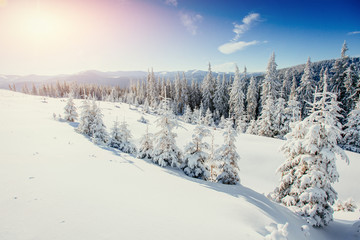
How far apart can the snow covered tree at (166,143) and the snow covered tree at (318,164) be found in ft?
25.2

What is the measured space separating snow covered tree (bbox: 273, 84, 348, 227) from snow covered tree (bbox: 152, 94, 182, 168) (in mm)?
7684

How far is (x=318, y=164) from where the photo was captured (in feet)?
30.4

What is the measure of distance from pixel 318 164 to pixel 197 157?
22.8ft

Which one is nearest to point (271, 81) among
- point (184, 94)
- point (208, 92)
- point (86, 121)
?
point (208, 92)

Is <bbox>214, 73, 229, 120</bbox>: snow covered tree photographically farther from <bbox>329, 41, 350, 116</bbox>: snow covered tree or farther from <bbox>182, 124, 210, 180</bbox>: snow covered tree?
<bbox>182, 124, 210, 180</bbox>: snow covered tree

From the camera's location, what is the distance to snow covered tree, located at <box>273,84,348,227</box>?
352 inches

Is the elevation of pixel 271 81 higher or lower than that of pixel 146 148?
higher

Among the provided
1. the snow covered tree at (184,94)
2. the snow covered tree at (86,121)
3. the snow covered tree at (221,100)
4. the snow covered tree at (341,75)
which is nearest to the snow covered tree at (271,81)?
the snow covered tree at (341,75)

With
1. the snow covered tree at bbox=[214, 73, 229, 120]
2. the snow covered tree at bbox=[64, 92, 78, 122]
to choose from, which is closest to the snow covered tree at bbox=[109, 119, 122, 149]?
the snow covered tree at bbox=[64, 92, 78, 122]

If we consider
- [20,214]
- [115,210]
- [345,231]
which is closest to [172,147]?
[115,210]

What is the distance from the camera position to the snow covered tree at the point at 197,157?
1181 cm

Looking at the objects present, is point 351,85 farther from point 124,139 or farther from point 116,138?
point 116,138

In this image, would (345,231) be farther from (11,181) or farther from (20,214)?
(11,181)

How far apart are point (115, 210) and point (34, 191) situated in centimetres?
265
